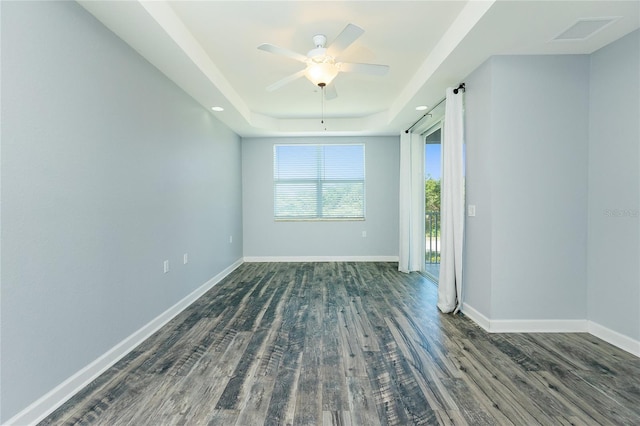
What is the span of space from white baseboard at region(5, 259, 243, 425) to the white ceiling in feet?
7.77

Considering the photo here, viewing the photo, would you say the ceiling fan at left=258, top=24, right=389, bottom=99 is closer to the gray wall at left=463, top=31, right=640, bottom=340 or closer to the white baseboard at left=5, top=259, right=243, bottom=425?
the gray wall at left=463, top=31, right=640, bottom=340

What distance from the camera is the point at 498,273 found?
8.58ft

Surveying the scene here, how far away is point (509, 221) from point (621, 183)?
2.71 feet

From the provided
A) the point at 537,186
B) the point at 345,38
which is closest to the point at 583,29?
the point at 537,186

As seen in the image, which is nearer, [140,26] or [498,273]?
[140,26]

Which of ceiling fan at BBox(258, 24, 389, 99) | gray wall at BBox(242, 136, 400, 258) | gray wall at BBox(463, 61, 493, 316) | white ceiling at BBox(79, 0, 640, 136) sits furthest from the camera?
gray wall at BBox(242, 136, 400, 258)

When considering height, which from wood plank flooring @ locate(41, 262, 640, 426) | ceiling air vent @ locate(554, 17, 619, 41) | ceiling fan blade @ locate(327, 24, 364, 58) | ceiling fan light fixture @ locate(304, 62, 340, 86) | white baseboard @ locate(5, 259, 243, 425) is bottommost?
wood plank flooring @ locate(41, 262, 640, 426)

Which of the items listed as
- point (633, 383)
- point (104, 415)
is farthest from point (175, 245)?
point (633, 383)

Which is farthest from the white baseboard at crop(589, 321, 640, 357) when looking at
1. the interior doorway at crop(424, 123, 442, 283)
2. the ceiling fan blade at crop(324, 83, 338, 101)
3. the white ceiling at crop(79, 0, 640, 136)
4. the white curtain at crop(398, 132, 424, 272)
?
the ceiling fan blade at crop(324, 83, 338, 101)

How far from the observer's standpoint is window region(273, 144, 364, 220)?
5902mm

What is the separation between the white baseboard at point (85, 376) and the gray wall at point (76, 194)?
5 cm

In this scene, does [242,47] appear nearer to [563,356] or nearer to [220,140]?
[220,140]

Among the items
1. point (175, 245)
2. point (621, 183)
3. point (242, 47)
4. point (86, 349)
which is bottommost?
point (86, 349)

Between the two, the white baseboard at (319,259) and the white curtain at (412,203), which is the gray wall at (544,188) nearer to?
the white curtain at (412,203)
